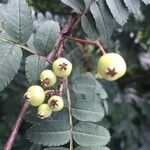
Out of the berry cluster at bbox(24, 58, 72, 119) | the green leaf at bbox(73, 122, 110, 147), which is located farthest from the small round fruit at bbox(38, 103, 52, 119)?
the green leaf at bbox(73, 122, 110, 147)

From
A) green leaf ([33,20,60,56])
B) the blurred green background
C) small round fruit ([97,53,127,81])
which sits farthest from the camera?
the blurred green background

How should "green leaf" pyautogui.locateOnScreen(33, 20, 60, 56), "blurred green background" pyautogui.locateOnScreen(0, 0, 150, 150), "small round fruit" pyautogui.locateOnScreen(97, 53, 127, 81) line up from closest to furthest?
1. "small round fruit" pyautogui.locateOnScreen(97, 53, 127, 81)
2. "green leaf" pyautogui.locateOnScreen(33, 20, 60, 56)
3. "blurred green background" pyautogui.locateOnScreen(0, 0, 150, 150)

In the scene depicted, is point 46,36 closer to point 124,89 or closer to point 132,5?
point 132,5

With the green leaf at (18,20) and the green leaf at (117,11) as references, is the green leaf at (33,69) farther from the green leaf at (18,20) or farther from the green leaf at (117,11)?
the green leaf at (117,11)

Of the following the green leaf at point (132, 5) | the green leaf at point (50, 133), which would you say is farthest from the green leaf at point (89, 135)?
the green leaf at point (132, 5)

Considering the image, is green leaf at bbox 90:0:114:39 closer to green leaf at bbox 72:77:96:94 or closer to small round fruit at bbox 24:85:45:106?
green leaf at bbox 72:77:96:94

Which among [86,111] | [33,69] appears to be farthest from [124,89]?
[33,69]

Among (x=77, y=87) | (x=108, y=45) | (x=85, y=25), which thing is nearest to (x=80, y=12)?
(x=85, y=25)

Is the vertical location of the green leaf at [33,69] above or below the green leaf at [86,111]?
above
